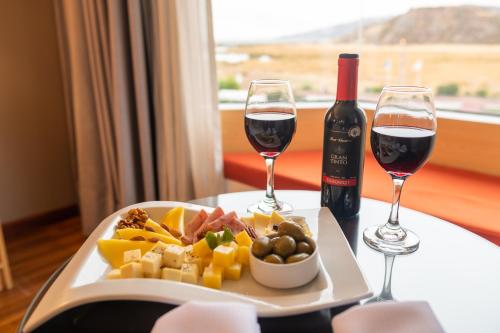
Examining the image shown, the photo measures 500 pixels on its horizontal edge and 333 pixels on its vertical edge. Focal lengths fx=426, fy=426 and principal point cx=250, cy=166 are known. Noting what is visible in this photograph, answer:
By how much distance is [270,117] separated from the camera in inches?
36.5

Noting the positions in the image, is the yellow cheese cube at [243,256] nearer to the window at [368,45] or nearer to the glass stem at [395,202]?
the glass stem at [395,202]

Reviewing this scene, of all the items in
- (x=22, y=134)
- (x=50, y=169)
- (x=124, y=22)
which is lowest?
(x=50, y=169)

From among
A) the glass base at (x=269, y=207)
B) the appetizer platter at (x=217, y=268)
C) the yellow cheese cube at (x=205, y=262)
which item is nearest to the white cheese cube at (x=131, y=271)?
the appetizer platter at (x=217, y=268)

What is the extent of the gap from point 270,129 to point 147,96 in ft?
4.30

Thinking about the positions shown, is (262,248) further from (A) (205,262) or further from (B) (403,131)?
(B) (403,131)

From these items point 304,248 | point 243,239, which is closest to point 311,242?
point 304,248

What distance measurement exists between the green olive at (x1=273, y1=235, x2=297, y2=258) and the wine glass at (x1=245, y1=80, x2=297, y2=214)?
264mm

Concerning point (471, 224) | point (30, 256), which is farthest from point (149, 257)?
point (30, 256)

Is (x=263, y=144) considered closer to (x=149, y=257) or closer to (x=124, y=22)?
(x=149, y=257)

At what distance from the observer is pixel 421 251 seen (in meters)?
0.80

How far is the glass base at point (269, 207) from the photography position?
95 cm

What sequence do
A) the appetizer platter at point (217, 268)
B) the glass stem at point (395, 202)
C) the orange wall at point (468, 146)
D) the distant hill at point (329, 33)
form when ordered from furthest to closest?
the distant hill at point (329, 33) → the orange wall at point (468, 146) → the glass stem at point (395, 202) → the appetizer platter at point (217, 268)

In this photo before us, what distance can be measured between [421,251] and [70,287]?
0.61 meters

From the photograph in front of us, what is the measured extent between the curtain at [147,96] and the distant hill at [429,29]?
0.68 metres
